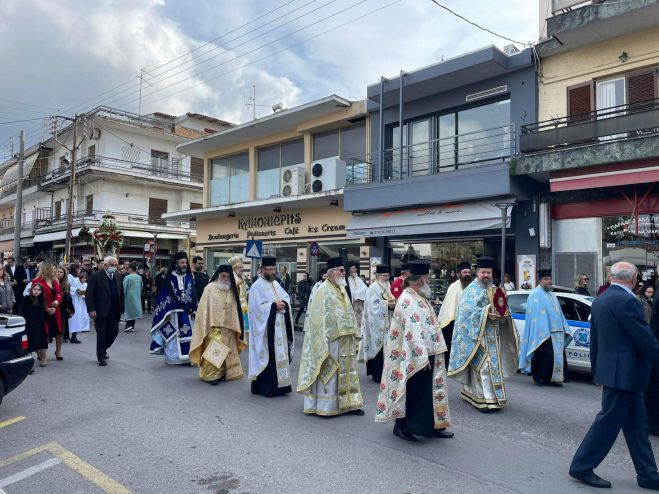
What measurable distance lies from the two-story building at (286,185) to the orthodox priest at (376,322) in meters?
7.68

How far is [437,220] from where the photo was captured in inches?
599

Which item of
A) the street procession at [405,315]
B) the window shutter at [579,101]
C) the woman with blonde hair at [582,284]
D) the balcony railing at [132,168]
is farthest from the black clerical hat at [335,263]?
the balcony railing at [132,168]

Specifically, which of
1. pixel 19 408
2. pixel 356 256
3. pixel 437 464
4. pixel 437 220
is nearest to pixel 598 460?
pixel 437 464

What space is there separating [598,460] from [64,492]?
422 centimetres

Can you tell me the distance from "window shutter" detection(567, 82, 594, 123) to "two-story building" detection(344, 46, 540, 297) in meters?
0.93

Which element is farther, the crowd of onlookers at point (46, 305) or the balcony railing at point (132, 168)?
the balcony railing at point (132, 168)

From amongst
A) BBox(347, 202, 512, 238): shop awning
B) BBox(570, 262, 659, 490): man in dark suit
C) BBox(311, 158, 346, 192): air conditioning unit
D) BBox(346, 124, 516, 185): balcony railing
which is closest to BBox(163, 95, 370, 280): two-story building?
BBox(311, 158, 346, 192): air conditioning unit

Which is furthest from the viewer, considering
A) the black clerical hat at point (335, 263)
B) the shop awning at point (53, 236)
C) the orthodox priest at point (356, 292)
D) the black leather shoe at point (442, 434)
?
the shop awning at point (53, 236)

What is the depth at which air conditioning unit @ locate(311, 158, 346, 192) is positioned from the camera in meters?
18.9

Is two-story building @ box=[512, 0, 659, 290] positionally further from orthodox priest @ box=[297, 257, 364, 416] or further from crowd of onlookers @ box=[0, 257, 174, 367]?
crowd of onlookers @ box=[0, 257, 174, 367]

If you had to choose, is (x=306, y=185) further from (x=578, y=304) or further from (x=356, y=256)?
(x=578, y=304)

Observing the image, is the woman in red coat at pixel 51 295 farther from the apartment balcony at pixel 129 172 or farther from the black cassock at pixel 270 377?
the apartment balcony at pixel 129 172

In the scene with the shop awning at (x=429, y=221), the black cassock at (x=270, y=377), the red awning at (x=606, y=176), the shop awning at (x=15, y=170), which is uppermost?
the shop awning at (x=15, y=170)

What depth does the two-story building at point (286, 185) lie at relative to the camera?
1902 cm
